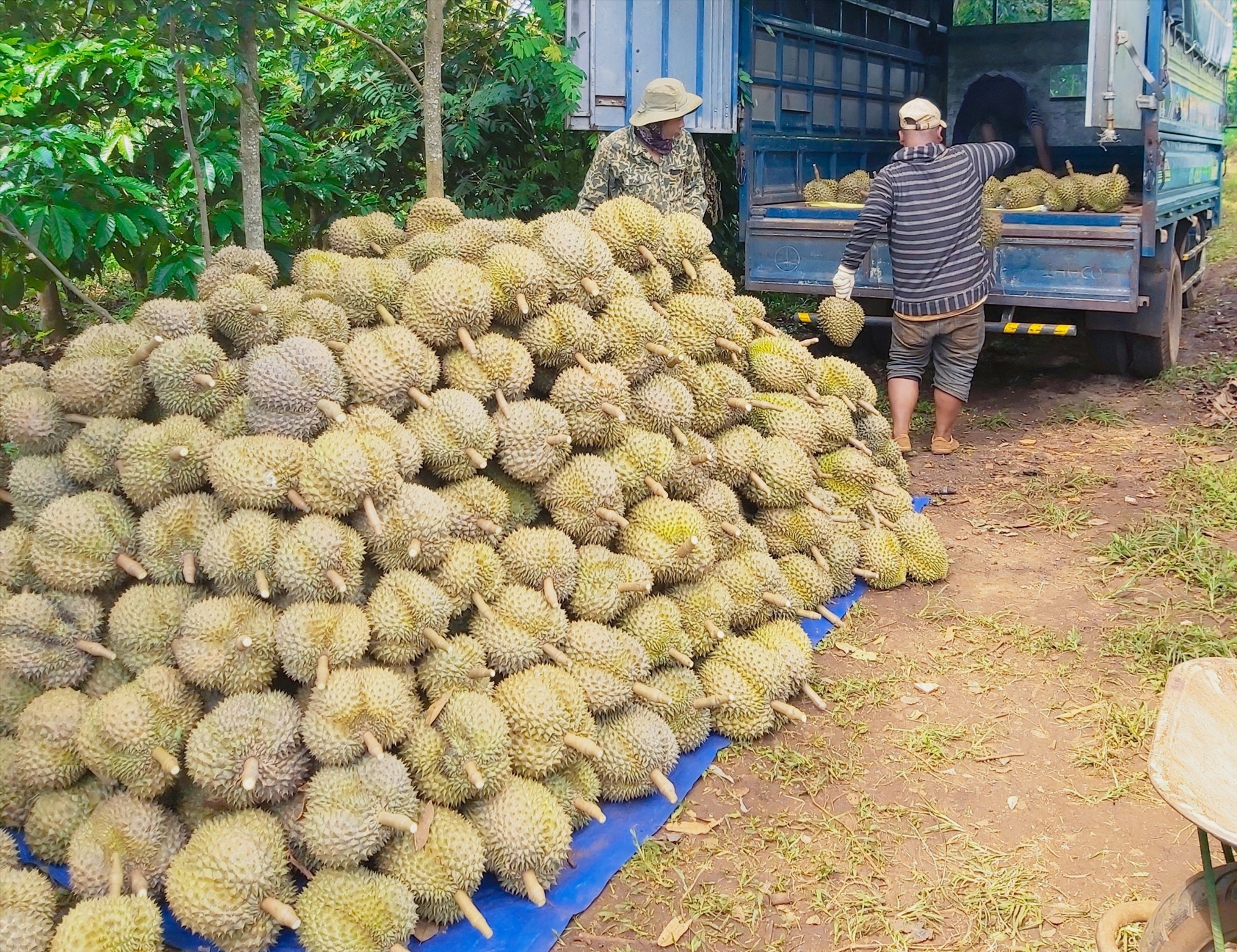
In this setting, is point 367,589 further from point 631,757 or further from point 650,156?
point 650,156

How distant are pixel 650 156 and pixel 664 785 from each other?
13.0 ft

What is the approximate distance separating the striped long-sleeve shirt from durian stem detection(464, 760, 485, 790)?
442cm

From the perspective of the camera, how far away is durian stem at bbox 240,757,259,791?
2637mm

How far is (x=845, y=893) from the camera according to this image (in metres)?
2.96

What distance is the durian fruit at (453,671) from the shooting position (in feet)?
10.0

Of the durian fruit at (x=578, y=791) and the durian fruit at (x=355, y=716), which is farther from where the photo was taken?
the durian fruit at (x=578, y=791)

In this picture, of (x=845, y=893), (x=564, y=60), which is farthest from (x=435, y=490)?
(x=564, y=60)

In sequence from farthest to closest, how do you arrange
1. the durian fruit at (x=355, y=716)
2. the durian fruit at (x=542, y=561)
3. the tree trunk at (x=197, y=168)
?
the tree trunk at (x=197, y=168)
the durian fruit at (x=542, y=561)
the durian fruit at (x=355, y=716)

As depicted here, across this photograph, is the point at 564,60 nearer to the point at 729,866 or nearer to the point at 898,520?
the point at 898,520

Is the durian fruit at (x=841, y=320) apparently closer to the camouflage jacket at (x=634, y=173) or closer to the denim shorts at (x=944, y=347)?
the denim shorts at (x=944, y=347)

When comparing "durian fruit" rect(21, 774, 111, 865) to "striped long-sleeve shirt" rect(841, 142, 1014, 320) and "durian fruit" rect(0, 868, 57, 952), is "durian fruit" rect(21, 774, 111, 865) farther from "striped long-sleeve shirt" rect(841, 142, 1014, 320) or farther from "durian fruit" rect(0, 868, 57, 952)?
"striped long-sleeve shirt" rect(841, 142, 1014, 320)

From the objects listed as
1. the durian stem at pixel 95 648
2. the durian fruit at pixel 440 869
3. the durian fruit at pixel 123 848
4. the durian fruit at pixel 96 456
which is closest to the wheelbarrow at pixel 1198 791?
the durian fruit at pixel 440 869

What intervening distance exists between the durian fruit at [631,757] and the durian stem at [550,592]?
394 millimetres

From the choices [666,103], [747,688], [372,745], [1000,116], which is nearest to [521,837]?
[372,745]
